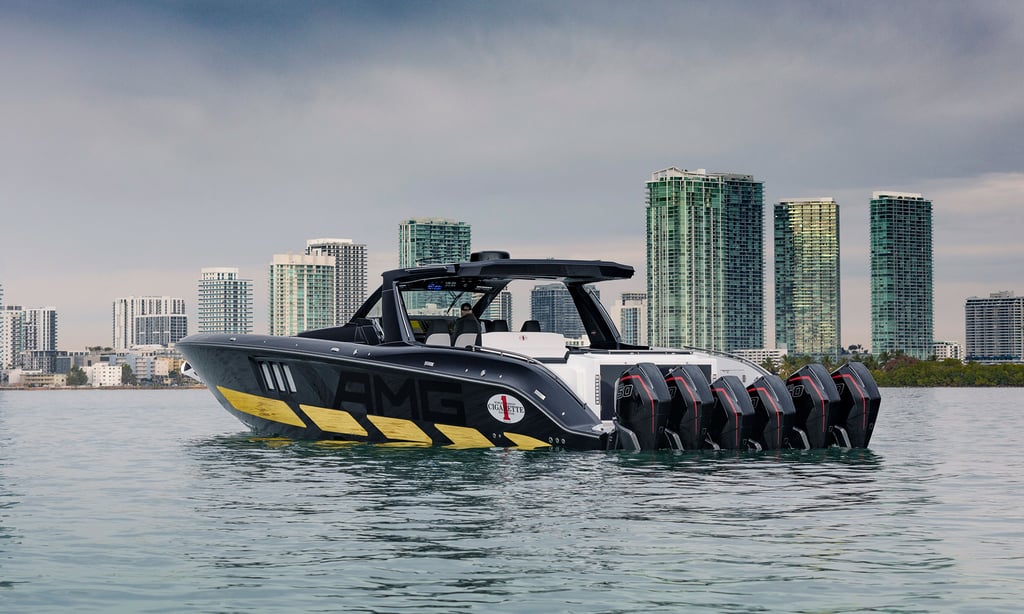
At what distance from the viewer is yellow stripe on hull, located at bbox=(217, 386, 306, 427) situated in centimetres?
1588

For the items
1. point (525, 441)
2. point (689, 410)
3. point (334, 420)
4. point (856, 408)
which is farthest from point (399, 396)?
point (856, 408)

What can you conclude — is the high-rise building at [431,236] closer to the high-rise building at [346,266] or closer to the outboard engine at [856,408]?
the outboard engine at [856,408]

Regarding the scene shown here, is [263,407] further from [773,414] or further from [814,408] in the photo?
[814,408]

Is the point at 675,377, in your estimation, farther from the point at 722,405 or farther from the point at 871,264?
the point at 871,264

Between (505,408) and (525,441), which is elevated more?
(505,408)

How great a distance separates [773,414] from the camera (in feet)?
43.7

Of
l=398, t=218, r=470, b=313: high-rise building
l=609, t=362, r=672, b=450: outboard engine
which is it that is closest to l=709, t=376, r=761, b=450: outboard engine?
l=609, t=362, r=672, b=450: outboard engine

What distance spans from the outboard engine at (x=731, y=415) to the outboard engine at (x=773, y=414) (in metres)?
0.18

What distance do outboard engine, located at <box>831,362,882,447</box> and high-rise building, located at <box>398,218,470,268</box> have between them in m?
27.9

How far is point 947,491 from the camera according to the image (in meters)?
11.0

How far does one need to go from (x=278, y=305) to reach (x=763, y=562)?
338 feet

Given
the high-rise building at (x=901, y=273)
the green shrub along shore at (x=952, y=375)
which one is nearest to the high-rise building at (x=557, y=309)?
the green shrub along shore at (x=952, y=375)

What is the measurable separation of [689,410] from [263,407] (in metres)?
6.47

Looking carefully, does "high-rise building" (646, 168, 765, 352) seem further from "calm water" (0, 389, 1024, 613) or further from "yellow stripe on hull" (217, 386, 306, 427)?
"calm water" (0, 389, 1024, 613)
